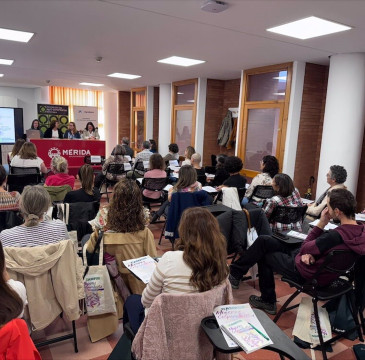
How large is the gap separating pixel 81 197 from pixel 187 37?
2376 millimetres

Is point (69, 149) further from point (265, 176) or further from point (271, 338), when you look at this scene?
point (271, 338)

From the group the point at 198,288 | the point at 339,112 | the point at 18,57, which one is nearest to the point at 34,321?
the point at 198,288

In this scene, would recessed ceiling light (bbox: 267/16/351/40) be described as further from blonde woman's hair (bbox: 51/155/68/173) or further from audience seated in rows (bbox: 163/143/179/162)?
audience seated in rows (bbox: 163/143/179/162)

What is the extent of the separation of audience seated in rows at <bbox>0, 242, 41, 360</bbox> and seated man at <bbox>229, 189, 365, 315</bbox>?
1773mm

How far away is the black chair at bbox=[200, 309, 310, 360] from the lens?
1234 mm

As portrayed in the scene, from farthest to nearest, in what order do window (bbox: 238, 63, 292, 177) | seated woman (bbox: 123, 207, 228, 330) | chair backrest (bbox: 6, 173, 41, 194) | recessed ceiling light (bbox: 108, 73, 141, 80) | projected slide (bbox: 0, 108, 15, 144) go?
projected slide (bbox: 0, 108, 15, 144) < recessed ceiling light (bbox: 108, 73, 141, 80) < window (bbox: 238, 63, 292, 177) < chair backrest (bbox: 6, 173, 41, 194) < seated woman (bbox: 123, 207, 228, 330)

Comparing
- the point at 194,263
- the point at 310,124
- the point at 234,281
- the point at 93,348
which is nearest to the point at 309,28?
the point at 310,124

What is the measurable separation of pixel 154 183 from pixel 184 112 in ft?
13.9

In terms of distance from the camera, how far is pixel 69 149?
778 centimetres

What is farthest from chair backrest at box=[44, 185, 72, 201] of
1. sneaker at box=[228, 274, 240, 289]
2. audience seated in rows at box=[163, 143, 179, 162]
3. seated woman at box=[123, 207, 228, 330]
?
audience seated in rows at box=[163, 143, 179, 162]

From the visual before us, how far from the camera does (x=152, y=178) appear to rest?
4.61 m

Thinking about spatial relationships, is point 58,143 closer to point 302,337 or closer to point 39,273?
point 39,273

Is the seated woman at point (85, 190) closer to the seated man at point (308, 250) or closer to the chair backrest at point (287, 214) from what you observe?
the seated man at point (308, 250)

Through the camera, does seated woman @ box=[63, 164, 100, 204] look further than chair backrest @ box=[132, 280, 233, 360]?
Yes
